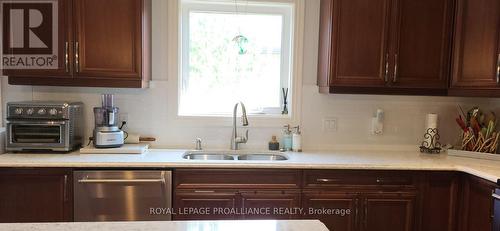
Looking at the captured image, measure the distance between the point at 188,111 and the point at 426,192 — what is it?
5.80ft

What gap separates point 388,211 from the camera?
2369mm

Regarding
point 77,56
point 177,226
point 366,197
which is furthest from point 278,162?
point 77,56

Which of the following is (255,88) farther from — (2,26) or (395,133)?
(2,26)

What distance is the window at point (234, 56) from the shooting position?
9.30 ft

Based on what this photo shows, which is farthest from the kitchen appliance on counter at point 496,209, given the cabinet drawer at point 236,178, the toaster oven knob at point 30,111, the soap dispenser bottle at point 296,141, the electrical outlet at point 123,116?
the toaster oven knob at point 30,111

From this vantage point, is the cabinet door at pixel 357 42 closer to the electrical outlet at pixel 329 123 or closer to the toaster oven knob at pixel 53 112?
the electrical outlet at pixel 329 123

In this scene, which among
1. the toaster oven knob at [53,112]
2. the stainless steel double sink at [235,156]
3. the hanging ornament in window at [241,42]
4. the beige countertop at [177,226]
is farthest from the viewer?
the hanging ornament in window at [241,42]

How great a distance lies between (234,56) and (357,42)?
0.94 m

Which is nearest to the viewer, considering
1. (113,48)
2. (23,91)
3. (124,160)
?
(124,160)

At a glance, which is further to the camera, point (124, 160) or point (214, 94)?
point (214, 94)

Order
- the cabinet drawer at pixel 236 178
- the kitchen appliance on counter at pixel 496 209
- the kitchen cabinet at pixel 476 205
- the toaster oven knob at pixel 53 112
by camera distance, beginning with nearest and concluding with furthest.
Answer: the kitchen appliance on counter at pixel 496 209 → the kitchen cabinet at pixel 476 205 → the cabinet drawer at pixel 236 178 → the toaster oven knob at pixel 53 112

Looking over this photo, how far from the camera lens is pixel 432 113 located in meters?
2.90

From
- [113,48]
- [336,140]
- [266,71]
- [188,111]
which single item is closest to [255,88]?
[266,71]

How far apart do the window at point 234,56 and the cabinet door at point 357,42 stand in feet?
1.35
